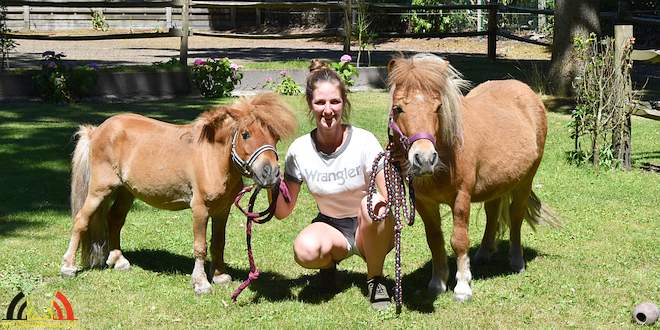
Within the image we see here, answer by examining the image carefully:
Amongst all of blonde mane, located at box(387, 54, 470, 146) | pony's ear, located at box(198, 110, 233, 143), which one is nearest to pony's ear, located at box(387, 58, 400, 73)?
blonde mane, located at box(387, 54, 470, 146)

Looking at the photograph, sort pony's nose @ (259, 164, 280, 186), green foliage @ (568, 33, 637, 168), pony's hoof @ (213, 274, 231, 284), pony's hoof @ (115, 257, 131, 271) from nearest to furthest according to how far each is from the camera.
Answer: pony's nose @ (259, 164, 280, 186), pony's hoof @ (213, 274, 231, 284), pony's hoof @ (115, 257, 131, 271), green foliage @ (568, 33, 637, 168)

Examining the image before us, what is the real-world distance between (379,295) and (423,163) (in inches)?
45.1

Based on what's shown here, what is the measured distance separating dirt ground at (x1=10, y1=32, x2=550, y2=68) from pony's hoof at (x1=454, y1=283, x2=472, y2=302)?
15.3 metres

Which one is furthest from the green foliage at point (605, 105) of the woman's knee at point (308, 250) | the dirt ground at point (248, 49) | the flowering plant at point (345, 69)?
the dirt ground at point (248, 49)

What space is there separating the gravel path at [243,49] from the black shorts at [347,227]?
50.0 ft

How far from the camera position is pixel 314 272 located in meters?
6.07

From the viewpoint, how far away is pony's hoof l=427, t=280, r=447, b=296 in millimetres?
5457

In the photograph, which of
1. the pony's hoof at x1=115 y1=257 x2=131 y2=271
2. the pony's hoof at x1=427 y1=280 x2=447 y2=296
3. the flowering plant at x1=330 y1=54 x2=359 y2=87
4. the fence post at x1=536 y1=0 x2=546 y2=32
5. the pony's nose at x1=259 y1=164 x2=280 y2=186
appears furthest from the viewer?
the fence post at x1=536 y1=0 x2=546 y2=32

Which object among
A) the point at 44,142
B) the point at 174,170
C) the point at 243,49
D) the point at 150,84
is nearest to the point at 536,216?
the point at 174,170

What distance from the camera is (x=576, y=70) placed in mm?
14742

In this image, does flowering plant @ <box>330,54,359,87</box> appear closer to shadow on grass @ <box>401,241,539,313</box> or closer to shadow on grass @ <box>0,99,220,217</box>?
shadow on grass @ <box>0,99,220,217</box>

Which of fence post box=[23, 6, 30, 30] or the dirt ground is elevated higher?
fence post box=[23, 6, 30, 30]

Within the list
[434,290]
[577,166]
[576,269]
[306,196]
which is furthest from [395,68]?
[577,166]

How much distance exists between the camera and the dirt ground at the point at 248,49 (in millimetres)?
21719
